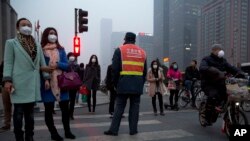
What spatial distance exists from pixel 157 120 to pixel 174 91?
11.9 ft

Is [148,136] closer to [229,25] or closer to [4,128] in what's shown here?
[4,128]

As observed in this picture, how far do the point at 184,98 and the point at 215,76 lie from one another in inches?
258

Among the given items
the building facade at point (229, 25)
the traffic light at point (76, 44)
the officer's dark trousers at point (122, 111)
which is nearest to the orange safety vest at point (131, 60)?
the officer's dark trousers at point (122, 111)

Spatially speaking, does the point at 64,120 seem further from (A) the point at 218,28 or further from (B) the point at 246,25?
(A) the point at 218,28

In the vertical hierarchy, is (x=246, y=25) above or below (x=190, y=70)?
above

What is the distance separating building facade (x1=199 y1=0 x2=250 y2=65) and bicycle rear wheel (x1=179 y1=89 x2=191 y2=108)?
42775mm

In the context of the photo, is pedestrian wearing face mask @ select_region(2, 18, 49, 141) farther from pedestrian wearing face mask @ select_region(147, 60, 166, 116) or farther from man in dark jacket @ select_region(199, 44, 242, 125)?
pedestrian wearing face mask @ select_region(147, 60, 166, 116)

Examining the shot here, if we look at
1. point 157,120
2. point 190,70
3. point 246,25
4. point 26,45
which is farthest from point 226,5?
point 26,45

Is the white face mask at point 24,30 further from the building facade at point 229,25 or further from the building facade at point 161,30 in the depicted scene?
the building facade at point 161,30

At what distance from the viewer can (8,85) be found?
197 inches

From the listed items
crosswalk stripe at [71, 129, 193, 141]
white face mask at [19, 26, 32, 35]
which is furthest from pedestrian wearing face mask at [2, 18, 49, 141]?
crosswalk stripe at [71, 129, 193, 141]

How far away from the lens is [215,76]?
261 inches

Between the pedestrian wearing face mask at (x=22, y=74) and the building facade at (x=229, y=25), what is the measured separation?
51.3 metres

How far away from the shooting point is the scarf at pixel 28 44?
5277mm
